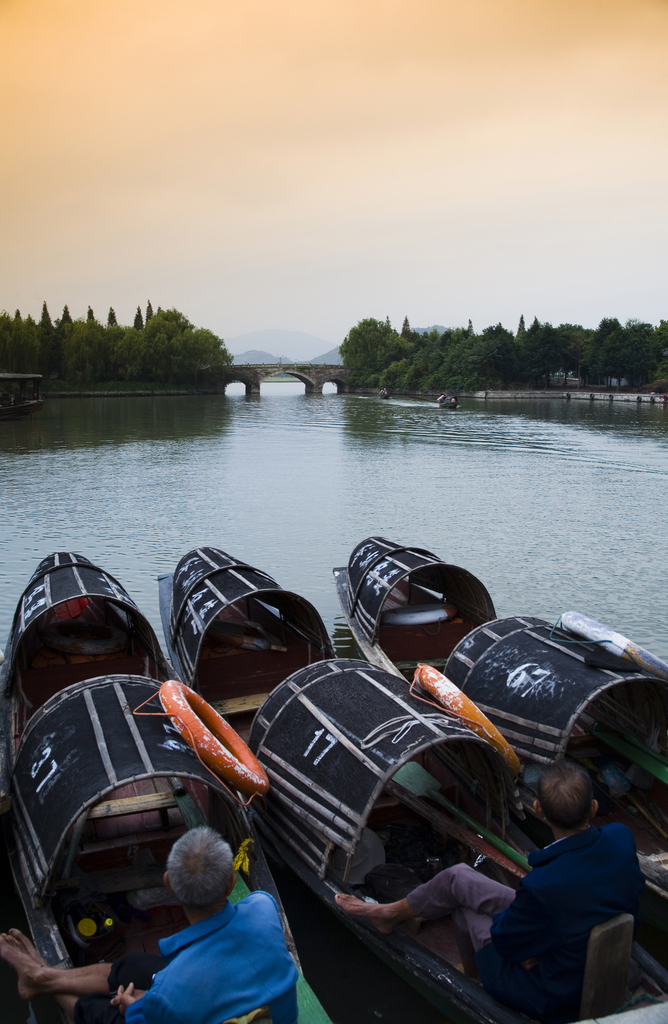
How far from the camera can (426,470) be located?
32.7m

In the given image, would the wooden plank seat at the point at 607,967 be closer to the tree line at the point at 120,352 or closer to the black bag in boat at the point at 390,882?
the black bag in boat at the point at 390,882

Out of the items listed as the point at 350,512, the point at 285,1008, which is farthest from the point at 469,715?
the point at 350,512

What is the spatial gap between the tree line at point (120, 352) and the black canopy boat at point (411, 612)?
76699 mm

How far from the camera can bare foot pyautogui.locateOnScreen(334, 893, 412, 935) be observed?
16.1ft

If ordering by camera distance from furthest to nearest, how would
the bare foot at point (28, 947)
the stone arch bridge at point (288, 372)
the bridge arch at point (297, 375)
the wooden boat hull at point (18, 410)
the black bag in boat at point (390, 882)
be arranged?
1. the bridge arch at point (297, 375)
2. the stone arch bridge at point (288, 372)
3. the wooden boat hull at point (18, 410)
4. the black bag in boat at point (390, 882)
5. the bare foot at point (28, 947)

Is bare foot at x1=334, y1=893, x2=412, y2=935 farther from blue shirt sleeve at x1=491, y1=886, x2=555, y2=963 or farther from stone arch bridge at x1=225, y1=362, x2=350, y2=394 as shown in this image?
stone arch bridge at x1=225, y1=362, x2=350, y2=394

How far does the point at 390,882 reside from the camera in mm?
5656

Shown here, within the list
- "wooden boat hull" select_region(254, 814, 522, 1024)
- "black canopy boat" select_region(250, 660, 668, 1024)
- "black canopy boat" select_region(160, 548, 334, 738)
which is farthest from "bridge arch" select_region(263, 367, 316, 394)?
"wooden boat hull" select_region(254, 814, 522, 1024)

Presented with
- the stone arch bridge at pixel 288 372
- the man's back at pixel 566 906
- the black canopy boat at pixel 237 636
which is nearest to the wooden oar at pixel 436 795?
the man's back at pixel 566 906

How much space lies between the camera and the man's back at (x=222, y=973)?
134 inches

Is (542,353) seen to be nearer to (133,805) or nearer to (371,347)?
(371,347)

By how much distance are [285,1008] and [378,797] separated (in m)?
2.79

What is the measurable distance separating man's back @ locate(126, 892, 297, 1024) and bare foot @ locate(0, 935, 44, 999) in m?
1.16

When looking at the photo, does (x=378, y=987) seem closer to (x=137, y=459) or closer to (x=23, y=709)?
(x=23, y=709)
